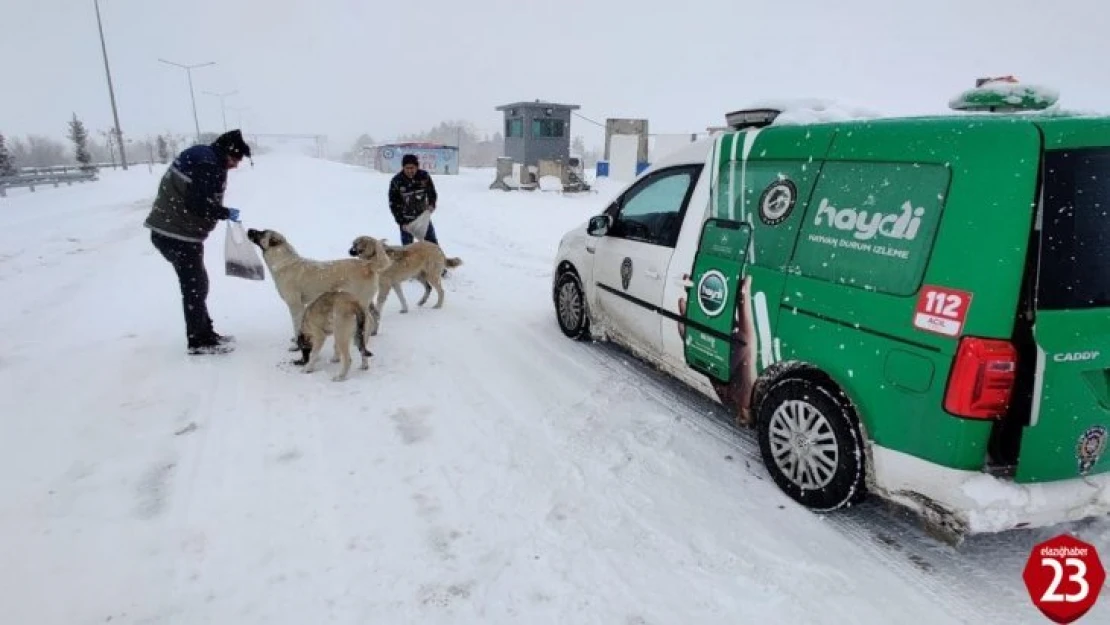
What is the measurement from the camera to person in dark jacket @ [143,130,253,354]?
5.20 m

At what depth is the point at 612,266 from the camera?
17.4ft

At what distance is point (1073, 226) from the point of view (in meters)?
2.45

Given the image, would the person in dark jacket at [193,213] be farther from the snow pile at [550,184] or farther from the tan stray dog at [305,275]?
the snow pile at [550,184]

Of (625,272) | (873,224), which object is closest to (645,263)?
(625,272)

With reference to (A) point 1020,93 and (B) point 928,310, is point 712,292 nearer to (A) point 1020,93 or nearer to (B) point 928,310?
(B) point 928,310

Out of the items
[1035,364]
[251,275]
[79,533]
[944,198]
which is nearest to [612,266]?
[944,198]

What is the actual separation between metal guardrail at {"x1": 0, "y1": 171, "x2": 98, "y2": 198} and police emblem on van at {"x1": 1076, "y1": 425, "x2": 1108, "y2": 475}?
1136 inches

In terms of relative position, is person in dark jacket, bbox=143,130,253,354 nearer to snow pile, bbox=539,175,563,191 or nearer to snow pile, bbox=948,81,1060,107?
snow pile, bbox=948,81,1060,107

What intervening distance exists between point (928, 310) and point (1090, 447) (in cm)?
96

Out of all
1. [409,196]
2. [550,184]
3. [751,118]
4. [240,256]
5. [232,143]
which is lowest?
[240,256]

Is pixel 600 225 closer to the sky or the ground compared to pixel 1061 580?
→ closer to the sky

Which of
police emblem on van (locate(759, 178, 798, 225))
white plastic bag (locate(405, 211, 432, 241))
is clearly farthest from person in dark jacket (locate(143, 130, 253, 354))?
police emblem on van (locate(759, 178, 798, 225))

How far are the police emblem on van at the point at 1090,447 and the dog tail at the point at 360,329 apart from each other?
4875mm

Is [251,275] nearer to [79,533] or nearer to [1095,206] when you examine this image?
[79,533]
